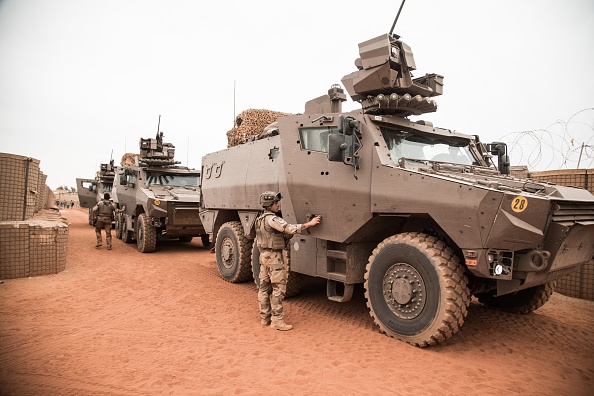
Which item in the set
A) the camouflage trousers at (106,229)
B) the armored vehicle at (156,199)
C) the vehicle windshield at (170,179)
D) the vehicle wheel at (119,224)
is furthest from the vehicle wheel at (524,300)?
the vehicle wheel at (119,224)

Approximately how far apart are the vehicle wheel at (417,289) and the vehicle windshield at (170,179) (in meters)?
8.66

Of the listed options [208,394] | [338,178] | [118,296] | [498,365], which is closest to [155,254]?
[118,296]

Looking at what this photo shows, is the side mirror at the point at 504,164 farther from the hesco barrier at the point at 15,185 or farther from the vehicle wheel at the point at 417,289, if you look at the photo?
the hesco barrier at the point at 15,185

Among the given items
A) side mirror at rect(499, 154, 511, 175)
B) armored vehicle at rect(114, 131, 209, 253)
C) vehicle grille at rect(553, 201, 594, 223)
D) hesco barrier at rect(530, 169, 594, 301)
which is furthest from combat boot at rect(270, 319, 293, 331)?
armored vehicle at rect(114, 131, 209, 253)

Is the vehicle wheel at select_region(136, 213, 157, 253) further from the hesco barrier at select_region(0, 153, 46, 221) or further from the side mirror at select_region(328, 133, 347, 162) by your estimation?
the side mirror at select_region(328, 133, 347, 162)

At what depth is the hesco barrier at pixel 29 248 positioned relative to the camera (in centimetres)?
655

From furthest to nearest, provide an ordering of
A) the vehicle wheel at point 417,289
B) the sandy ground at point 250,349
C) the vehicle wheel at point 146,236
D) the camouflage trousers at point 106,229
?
the camouflage trousers at point 106,229, the vehicle wheel at point 146,236, the vehicle wheel at point 417,289, the sandy ground at point 250,349

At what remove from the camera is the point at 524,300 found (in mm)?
5137

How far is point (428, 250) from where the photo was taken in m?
3.88

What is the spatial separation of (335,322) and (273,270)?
1051 mm

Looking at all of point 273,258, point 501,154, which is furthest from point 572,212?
point 273,258

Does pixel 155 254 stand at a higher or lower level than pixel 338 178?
lower

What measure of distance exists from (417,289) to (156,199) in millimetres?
7635

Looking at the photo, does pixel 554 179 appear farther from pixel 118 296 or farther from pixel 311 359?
pixel 118 296
